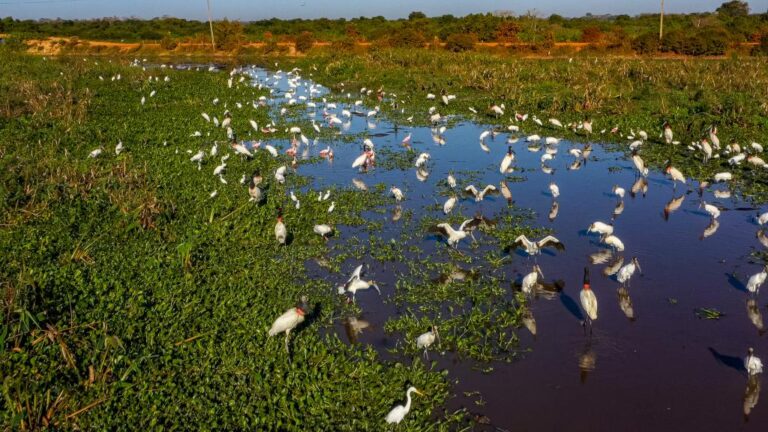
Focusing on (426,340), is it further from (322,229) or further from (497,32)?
(497,32)

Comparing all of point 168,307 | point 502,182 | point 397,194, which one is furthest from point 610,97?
point 168,307

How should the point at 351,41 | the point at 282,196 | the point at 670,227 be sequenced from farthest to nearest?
the point at 351,41, the point at 282,196, the point at 670,227

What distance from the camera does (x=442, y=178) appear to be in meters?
12.7

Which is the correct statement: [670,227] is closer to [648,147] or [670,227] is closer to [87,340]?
[648,147]

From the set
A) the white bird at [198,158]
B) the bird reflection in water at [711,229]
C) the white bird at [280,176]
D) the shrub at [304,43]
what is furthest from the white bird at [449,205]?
the shrub at [304,43]

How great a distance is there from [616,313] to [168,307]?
5176 mm

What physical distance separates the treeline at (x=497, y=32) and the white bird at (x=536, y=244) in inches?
1278

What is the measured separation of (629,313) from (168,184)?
26.9 feet

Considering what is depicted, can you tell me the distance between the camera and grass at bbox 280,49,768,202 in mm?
14633

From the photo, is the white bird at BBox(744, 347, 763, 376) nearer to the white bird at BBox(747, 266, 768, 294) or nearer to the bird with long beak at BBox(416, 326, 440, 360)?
the white bird at BBox(747, 266, 768, 294)

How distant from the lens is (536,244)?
8.14m

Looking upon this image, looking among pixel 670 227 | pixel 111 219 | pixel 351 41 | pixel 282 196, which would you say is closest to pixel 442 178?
pixel 282 196

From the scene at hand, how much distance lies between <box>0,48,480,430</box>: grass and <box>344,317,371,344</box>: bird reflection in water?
268mm

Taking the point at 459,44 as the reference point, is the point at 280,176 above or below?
below
